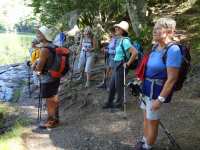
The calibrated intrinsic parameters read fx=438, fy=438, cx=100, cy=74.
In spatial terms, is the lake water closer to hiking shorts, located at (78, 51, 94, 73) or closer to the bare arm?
hiking shorts, located at (78, 51, 94, 73)

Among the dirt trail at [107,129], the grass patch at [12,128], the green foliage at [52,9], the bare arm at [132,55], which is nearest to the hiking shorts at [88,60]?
the dirt trail at [107,129]

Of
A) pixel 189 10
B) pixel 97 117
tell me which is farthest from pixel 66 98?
pixel 189 10

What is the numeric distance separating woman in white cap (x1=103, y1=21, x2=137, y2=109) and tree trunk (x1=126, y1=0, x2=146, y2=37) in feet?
16.2

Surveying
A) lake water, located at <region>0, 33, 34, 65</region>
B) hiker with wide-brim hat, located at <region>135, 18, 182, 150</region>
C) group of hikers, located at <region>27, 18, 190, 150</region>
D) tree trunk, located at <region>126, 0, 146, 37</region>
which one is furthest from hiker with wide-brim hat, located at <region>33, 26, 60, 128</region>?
lake water, located at <region>0, 33, 34, 65</region>

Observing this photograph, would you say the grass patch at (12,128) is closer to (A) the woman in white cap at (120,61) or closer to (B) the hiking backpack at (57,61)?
(B) the hiking backpack at (57,61)

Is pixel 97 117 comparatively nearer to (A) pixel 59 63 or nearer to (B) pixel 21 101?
(A) pixel 59 63

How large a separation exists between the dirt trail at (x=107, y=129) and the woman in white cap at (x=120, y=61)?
0.92 ft

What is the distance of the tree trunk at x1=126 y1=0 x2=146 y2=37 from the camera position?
1306 centimetres

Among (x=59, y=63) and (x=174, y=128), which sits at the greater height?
(x=59, y=63)

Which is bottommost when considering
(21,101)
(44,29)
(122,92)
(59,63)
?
(21,101)

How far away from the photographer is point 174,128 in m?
7.13

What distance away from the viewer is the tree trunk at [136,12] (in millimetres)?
13062

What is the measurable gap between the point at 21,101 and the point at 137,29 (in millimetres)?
4082

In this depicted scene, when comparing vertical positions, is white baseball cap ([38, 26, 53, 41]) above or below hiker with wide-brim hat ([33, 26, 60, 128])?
above
